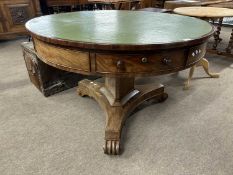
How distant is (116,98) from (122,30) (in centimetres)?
60

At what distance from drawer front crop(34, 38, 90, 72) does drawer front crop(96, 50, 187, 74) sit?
65 mm

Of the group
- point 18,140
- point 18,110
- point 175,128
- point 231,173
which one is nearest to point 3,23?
point 18,110

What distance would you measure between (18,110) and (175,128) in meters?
1.25

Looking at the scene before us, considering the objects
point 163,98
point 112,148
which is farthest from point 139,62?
point 163,98

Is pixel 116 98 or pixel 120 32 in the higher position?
pixel 120 32

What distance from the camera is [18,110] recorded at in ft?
5.57

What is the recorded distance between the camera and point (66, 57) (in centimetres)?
98

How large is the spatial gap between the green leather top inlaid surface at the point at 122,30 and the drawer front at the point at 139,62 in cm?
7

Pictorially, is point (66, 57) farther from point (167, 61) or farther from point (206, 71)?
point (206, 71)

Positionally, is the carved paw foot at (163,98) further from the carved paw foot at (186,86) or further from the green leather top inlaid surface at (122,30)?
the green leather top inlaid surface at (122,30)

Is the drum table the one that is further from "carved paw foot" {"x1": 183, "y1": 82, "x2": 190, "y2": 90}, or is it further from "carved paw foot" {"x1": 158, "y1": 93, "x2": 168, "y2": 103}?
"carved paw foot" {"x1": 183, "y1": 82, "x2": 190, "y2": 90}

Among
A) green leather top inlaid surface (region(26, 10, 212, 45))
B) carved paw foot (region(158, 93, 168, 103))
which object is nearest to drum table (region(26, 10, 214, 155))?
green leather top inlaid surface (region(26, 10, 212, 45))

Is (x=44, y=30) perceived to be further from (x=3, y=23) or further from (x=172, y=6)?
(x=172, y=6)

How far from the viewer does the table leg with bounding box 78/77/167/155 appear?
131 centimetres
